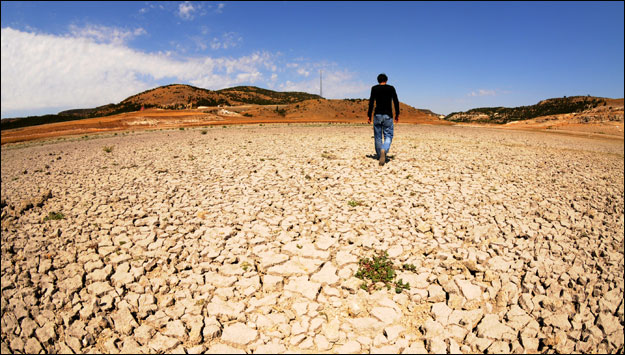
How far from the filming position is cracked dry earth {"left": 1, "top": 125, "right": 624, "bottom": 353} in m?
3.22

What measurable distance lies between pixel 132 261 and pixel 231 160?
6346 millimetres

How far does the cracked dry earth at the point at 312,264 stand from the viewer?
3219mm

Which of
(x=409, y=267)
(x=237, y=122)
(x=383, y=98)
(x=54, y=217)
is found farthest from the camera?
(x=237, y=122)

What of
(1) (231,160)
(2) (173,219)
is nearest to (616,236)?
(2) (173,219)

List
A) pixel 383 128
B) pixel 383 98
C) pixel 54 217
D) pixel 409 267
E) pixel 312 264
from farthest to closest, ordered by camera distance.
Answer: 1. pixel 383 128
2. pixel 383 98
3. pixel 54 217
4. pixel 312 264
5. pixel 409 267

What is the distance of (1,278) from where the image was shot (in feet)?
14.8

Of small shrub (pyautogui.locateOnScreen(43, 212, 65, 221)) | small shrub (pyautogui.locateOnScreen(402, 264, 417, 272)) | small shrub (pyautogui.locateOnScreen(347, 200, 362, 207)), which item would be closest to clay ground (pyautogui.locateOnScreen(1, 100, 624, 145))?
small shrub (pyautogui.locateOnScreen(43, 212, 65, 221))

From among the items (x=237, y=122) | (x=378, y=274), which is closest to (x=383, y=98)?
(x=378, y=274)

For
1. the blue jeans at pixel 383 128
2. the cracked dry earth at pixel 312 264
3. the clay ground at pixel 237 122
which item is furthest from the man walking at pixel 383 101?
the clay ground at pixel 237 122

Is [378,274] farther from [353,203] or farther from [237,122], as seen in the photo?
[237,122]

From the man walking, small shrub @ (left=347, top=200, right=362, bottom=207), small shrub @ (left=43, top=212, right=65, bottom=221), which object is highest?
the man walking

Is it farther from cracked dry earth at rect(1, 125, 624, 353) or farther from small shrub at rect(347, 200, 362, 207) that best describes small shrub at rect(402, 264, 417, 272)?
small shrub at rect(347, 200, 362, 207)

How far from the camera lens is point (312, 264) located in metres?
4.25

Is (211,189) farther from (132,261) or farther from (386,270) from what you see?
(386,270)
